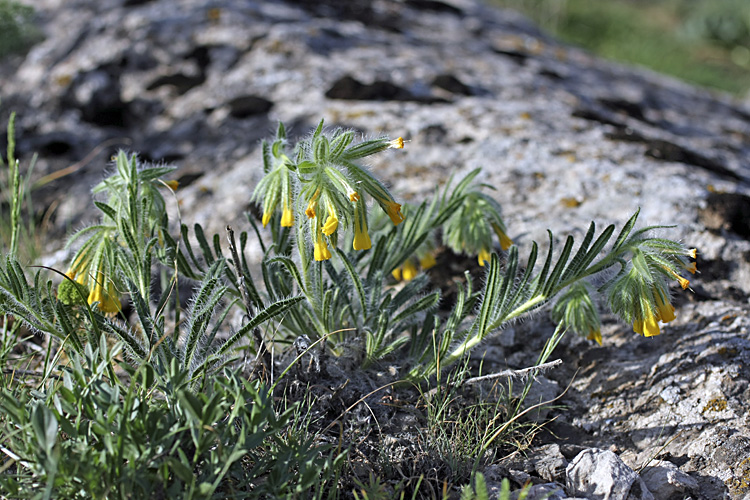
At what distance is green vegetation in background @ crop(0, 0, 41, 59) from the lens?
4848 mm

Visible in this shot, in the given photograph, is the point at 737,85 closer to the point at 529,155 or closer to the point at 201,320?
the point at 529,155

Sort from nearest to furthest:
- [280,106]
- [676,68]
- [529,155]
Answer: [529,155]
[280,106]
[676,68]

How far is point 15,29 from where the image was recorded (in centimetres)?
488

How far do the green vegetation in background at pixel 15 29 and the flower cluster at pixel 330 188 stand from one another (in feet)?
14.1

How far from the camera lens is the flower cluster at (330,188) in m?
1.75

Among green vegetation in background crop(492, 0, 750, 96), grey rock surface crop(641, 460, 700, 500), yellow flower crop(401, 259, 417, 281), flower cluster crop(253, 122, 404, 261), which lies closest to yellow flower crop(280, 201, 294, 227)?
flower cluster crop(253, 122, 404, 261)

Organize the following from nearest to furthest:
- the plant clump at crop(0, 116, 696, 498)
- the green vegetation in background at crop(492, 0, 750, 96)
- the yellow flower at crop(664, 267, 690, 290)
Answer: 1. the plant clump at crop(0, 116, 696, 498)
2. the yellow flower at crop(664, 267, 690, 290)
3. the green vegetation in background at crop(492, 0, 750, 96)

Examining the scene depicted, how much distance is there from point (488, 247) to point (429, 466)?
0.93m

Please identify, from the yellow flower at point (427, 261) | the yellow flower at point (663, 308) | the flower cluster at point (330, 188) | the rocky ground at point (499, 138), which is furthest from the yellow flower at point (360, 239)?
the yellow flower at point (663, 308)

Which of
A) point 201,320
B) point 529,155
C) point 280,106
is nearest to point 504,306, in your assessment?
point 201,320

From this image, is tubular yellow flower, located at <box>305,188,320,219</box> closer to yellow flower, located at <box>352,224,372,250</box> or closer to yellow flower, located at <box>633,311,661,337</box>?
yellow flower, located at <box>352,224,372,250</box>

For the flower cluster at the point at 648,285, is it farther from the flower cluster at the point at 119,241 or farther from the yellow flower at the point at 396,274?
the flower cluster at the point at 119,241

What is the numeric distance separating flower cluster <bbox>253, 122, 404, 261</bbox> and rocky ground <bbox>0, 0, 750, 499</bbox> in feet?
3.08

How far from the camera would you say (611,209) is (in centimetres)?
303
